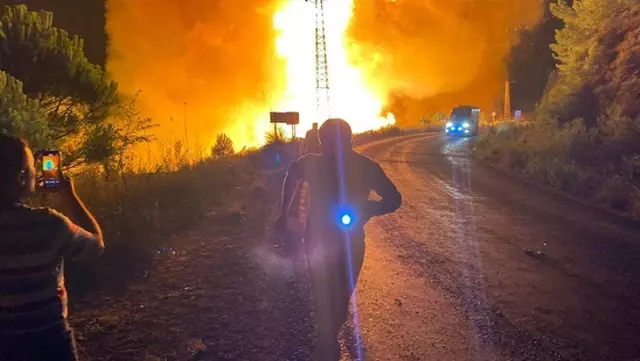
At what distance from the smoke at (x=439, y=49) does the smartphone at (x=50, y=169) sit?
42.3 m

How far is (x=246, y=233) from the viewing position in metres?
8.78

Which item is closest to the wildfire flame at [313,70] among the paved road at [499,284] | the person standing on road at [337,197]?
the paved road at [499,284]

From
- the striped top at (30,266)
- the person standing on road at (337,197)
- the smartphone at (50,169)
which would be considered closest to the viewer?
the striped top at (30,266)

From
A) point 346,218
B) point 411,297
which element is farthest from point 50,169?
point 411,297

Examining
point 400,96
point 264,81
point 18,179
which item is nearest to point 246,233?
point 18,179

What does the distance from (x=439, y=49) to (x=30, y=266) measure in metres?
55.6

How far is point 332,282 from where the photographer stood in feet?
16.2

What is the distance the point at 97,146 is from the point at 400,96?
56.0 meters

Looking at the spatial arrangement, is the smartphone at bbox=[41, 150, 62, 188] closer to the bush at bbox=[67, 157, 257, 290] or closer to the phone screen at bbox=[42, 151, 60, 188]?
the phone screen at bbox=[42, 151, 60, 188]

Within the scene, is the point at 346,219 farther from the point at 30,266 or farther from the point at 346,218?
the point at 30,266

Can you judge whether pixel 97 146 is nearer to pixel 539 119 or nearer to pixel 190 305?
pixel 190 305

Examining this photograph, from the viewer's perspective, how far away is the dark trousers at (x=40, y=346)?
230 centimetres

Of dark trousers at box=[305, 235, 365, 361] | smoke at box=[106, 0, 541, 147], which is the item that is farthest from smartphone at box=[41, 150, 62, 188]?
smoke at box=[106, 0, 541, 147]

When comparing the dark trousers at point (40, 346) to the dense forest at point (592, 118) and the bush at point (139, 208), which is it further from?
the dense forest at point (592, 118)
